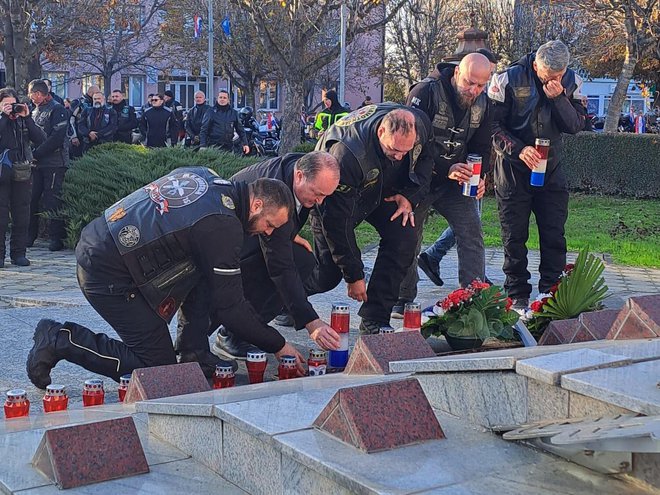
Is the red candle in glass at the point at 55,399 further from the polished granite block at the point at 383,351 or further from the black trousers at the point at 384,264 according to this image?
the black trousers at the point at 384,264

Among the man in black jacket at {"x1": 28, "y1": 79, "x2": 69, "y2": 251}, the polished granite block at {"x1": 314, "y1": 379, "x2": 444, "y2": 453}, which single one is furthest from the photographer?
the polished granite block at {"x1": 314, "y1": 379, "x2": 444, "y2": 453}

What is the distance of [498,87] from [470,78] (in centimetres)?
63

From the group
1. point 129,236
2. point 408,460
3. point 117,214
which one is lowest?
point 408,460

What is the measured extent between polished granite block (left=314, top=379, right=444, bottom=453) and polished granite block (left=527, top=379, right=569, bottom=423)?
378 millimetres

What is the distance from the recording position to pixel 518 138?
7.51m

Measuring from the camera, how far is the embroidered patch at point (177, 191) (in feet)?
16.9

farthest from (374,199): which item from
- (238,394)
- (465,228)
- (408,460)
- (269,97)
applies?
(269,97)

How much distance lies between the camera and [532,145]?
748 cm

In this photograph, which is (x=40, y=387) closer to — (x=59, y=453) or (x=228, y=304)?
(x=228, y=304)

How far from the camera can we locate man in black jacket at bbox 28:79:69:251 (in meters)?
11.5

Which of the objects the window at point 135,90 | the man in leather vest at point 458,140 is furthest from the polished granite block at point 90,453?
the window at point 135,90

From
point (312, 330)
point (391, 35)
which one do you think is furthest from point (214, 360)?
point (391, 35)

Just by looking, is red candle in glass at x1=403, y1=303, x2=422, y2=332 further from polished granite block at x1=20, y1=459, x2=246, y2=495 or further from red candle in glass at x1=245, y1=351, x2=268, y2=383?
polished granite block at x1=20, y1=459, x2=246, y2=495

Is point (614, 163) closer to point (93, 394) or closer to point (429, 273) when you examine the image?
point (429, 273)
